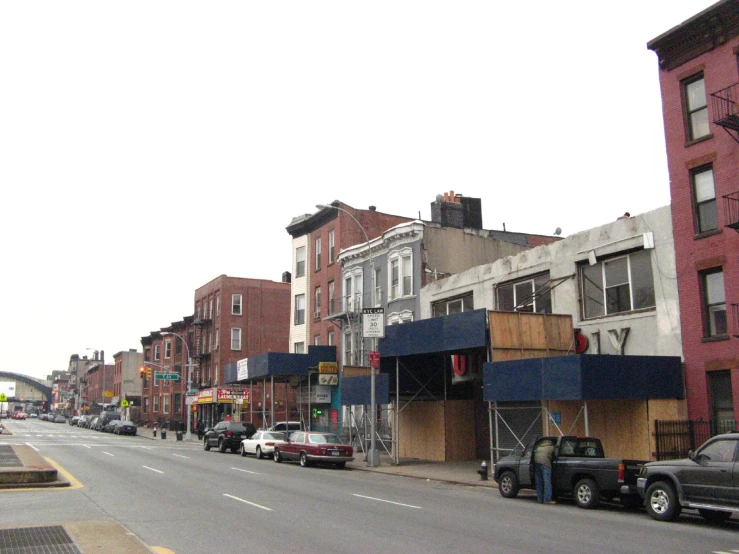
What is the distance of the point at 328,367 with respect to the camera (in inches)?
1679

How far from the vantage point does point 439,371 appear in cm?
3400

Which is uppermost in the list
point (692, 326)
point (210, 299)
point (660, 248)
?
point (210, 299)

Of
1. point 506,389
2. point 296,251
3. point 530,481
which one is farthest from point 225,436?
point 530,481

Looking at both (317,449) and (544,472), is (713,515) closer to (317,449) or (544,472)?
(544,472)

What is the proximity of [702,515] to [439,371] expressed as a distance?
1902 centimetres

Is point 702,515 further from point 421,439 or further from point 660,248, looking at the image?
point 421,439

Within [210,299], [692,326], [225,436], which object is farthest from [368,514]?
[210,299]

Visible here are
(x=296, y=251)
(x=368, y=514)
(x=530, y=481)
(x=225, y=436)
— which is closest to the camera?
(x=368, y=514)

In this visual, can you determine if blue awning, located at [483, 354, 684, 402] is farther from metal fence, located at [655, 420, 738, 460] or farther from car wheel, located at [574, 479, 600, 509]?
car wheel, located at [574, 479, 600, 509]

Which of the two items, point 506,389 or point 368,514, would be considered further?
point 506,389

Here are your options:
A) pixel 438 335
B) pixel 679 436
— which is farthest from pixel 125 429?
pixel 679 436

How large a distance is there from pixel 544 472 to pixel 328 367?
2552 cm

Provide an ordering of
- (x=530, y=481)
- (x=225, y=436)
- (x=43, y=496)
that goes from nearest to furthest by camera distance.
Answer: (x=43, y=496) < (x=530, y=481) < (x=225, y=436)

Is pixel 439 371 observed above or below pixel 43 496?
above
